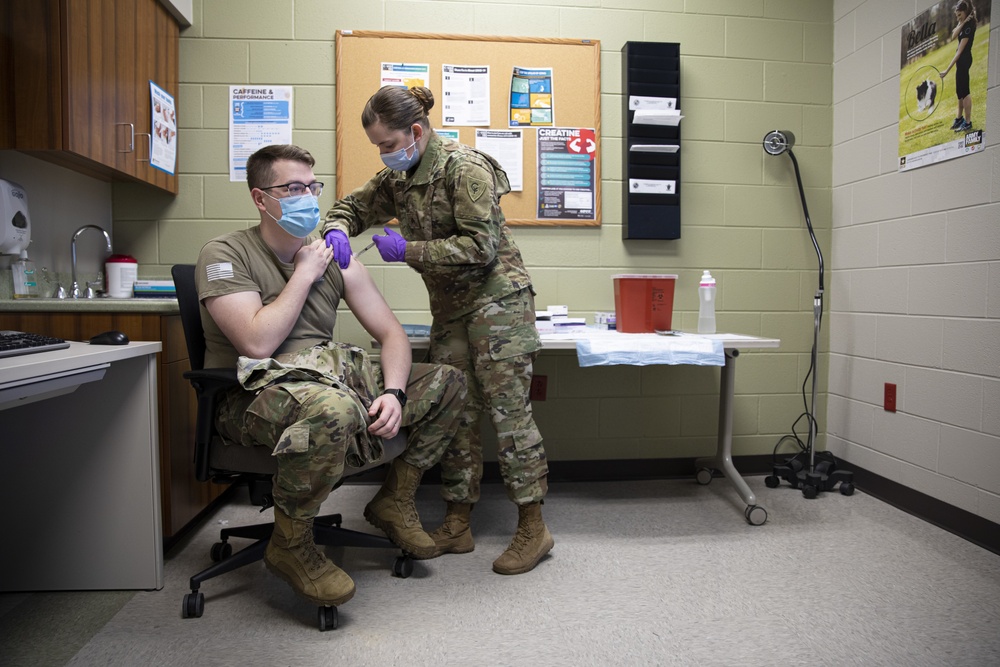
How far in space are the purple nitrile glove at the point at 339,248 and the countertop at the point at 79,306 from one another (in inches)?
21.4

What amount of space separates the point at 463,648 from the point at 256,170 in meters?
1.36

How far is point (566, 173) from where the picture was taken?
271 cm

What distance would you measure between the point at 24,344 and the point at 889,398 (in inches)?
113

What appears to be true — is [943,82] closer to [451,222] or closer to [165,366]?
[451,222]

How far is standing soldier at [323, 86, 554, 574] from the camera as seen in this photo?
1869mm

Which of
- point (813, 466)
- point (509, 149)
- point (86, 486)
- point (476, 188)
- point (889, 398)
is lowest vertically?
point (813, 466)

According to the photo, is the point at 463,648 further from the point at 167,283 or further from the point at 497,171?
the point at 167,283

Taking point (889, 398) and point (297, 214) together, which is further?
point (889, 398)

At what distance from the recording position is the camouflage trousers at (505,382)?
1959 millimetres

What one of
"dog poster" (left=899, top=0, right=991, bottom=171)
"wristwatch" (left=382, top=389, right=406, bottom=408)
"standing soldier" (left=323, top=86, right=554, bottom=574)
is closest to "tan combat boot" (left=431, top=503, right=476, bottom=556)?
"standing soldier" (left=323, top=86, right=554, bottom=574)

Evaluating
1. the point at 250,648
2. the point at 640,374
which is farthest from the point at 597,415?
the point at 250,648

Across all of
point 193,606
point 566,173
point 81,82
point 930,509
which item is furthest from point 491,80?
point 930,509

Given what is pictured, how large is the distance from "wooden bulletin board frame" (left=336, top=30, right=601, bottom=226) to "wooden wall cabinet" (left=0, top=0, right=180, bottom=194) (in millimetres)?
725

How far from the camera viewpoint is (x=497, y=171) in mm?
2021
